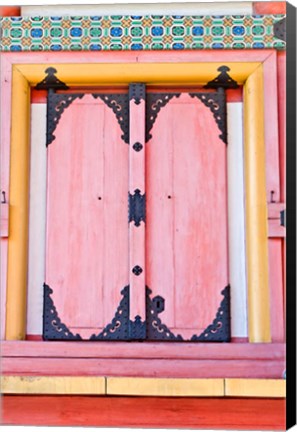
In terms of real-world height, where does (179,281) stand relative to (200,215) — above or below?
below

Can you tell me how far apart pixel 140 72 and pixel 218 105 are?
0.42 meters

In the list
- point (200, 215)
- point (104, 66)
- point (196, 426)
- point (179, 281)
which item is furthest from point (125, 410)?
point (104, 66)

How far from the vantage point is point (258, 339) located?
368 cm

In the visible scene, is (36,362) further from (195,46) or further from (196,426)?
(195,46)

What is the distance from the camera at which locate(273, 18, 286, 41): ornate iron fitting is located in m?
3.78

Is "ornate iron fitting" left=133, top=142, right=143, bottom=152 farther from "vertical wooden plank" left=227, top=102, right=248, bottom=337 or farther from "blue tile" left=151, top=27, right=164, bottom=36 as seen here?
"blue tile" left=151, top=27, right=164, bottom=36

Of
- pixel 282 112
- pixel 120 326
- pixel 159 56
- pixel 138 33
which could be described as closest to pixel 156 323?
pixel 120 326

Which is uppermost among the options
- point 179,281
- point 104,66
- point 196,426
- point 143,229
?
point 104,66

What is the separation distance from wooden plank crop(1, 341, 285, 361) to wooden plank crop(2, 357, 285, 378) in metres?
0.02

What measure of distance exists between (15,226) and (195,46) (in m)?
1.23

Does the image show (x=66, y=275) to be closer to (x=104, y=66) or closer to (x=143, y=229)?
(x=143, y=229)

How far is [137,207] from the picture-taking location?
379 cm

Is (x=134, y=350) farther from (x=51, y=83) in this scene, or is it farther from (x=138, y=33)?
(x=138, y=33)

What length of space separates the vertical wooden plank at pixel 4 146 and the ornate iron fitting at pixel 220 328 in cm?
92
